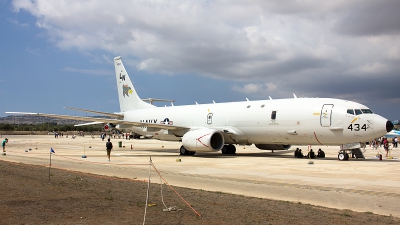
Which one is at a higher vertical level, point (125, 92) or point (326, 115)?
point (125, 92)

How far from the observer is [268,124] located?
26.7 m

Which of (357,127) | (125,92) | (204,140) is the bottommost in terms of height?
(204,140)

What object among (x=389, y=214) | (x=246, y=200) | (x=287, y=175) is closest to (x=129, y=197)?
(x=246, y=200)

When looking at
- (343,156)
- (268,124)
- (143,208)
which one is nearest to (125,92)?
(268,124)

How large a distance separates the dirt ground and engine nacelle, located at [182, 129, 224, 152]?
14864 mm

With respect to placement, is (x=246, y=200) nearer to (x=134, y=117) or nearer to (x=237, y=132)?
(x=237, y=132)

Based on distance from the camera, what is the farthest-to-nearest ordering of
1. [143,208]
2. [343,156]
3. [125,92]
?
[125,92] < [343,156] < [143,208]

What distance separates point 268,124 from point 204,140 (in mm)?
4725

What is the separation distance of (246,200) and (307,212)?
1.90 meters

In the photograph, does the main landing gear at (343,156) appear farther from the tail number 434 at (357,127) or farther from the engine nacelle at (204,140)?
the engine nacelle at (204,140)

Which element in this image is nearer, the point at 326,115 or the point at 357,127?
the point at 357,127

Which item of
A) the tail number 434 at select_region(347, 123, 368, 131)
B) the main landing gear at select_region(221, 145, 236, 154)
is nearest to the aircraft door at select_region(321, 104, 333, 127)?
the tail number 434 at select_region(347, 123, 368, 131)

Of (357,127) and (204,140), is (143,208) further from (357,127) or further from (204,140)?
(204,140)

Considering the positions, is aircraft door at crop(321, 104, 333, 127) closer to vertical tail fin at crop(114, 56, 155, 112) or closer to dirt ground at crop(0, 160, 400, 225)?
dirt ground at crop(0, 160, 400, 225)
